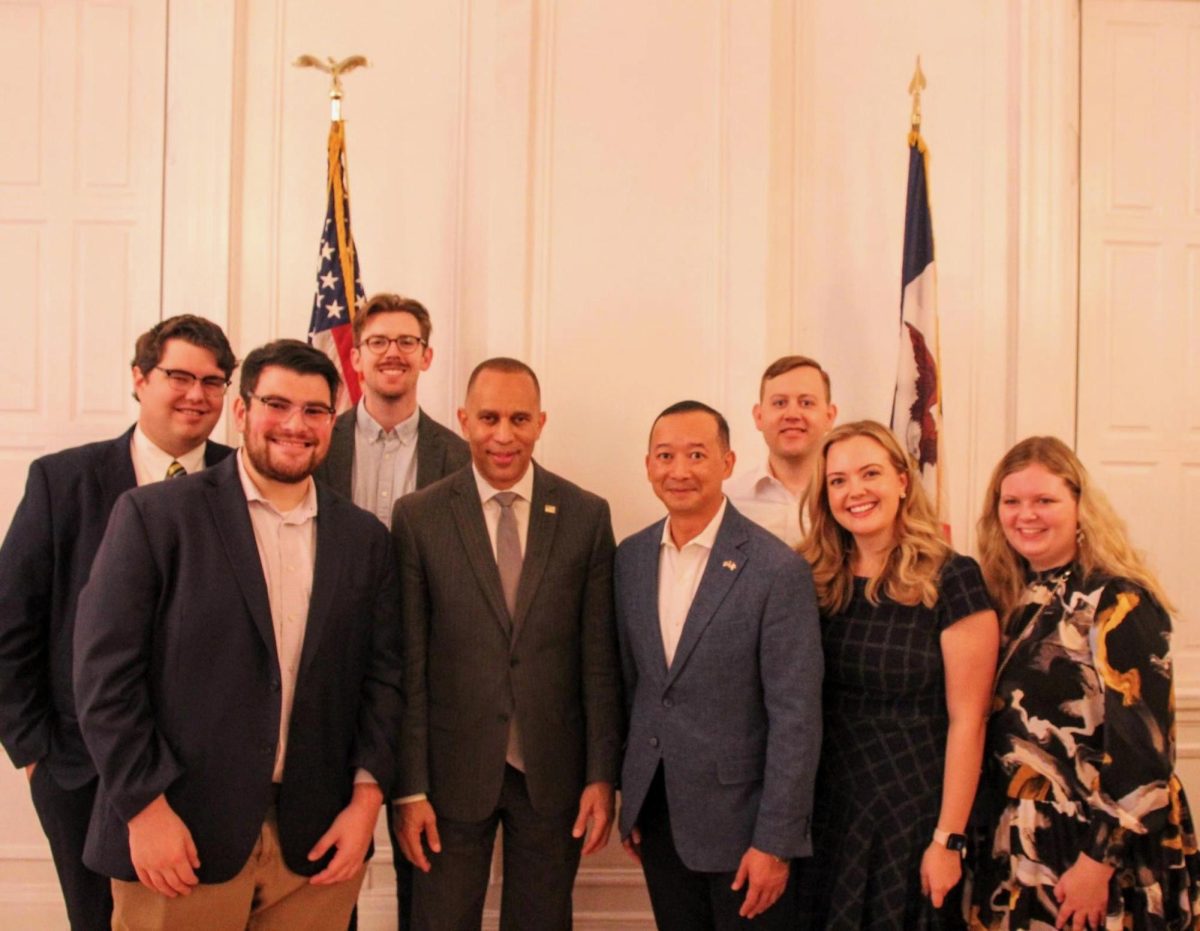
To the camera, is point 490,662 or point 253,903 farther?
point 490,662

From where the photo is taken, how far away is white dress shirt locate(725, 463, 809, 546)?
303 centimetres

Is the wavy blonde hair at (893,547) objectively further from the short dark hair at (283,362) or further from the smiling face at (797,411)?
the short dark hair at (283,362)

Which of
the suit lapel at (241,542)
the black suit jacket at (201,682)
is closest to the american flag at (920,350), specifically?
the black suit jacket at (201,682)

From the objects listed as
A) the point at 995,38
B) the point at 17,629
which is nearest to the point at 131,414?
the point at 17,629

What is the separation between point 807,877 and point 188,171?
3.35 m

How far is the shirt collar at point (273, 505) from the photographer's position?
2.00m

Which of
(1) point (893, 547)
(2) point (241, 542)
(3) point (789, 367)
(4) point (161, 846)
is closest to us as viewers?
(4) point (161, 846)

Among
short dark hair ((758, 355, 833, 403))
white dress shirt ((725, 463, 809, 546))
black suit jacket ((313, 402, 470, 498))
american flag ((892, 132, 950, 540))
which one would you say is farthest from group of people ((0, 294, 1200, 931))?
american flag ((892, 132, 950, 540))

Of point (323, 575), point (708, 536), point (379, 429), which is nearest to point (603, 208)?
point (379, 429)

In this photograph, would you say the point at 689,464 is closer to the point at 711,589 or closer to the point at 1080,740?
the point at 711,589

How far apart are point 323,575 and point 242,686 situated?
0.28 meters

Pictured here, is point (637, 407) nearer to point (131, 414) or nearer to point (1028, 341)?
point (1028, 341)

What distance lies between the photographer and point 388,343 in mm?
2943

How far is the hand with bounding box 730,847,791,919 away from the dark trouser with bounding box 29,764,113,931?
161cm
